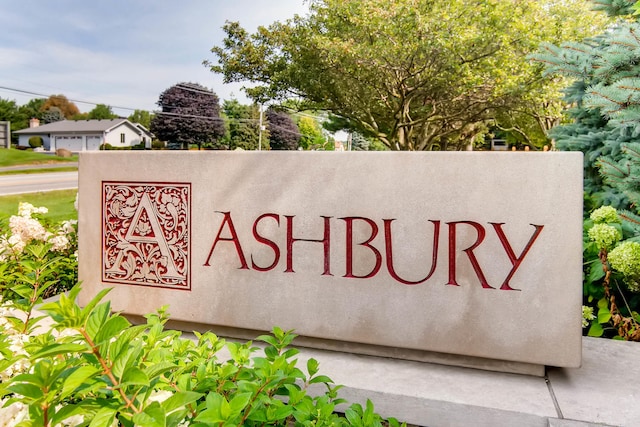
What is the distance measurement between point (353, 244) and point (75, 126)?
4510 cm

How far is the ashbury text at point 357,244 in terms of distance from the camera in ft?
6.23

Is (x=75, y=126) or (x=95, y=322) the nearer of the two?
(x=95, y=322)

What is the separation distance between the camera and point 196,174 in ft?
7.34

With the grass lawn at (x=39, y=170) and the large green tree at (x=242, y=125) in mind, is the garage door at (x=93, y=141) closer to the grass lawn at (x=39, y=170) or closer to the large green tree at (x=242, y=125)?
the large green tree at (x=242, y=125)

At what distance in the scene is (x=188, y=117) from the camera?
42406 mm

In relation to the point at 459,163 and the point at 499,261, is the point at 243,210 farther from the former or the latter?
the point at 499,261

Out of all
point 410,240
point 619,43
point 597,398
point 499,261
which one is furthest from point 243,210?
point 619,43

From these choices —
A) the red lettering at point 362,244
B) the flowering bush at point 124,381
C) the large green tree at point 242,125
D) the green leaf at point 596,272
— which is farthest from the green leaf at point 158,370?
the large green tree at point 242,125

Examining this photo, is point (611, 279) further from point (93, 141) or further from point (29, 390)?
point (93, 141)

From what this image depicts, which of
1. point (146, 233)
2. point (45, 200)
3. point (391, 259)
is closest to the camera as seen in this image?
point (391, 259)

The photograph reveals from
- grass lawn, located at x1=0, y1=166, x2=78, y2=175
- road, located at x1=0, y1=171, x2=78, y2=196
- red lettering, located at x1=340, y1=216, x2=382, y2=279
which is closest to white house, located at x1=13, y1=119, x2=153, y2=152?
grass lawn, located at x1=0, y1=166, x2=78, y2=175

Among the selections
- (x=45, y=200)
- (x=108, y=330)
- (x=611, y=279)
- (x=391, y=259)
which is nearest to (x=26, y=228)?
(x=391, y=259)

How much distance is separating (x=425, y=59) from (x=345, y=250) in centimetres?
1280

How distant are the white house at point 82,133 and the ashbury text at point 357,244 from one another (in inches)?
1534
